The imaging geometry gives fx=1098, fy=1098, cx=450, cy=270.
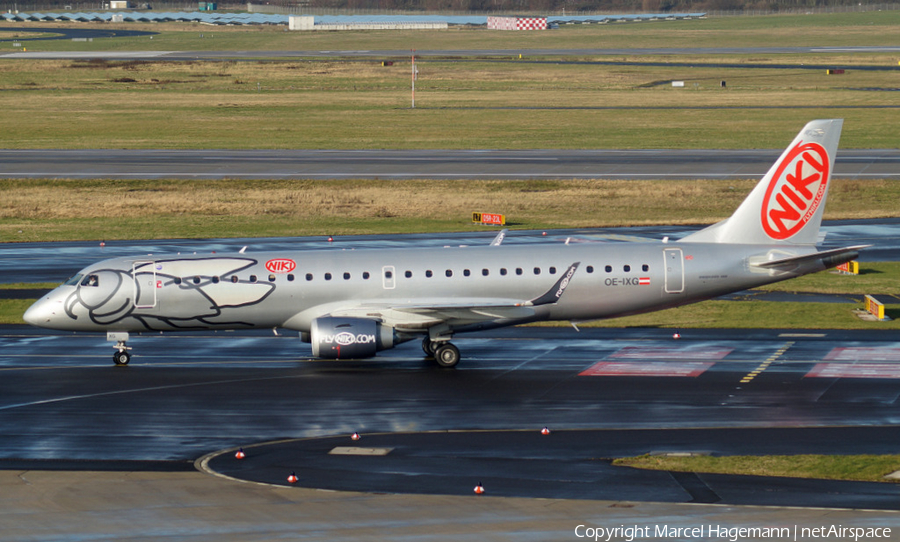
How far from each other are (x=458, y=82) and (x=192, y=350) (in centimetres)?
12243

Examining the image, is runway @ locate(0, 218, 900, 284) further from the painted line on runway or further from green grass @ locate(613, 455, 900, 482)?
green grass @ locate(613, 455, 900, 482)

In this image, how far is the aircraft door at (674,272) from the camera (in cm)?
3791

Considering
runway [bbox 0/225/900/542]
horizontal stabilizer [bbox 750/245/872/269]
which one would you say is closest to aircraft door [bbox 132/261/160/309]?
runway [bbox 0/225/900/542]

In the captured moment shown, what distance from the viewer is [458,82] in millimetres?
159500

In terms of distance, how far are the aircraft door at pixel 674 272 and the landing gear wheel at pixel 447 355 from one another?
7691 mm

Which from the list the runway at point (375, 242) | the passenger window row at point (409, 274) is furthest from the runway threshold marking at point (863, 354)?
the runway at point (375, 242)

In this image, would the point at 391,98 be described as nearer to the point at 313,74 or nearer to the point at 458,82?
the point at 458,82

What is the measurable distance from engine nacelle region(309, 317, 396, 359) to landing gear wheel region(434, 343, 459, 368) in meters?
2.12

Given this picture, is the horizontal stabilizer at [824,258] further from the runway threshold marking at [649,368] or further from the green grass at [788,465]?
the green grass at [788,465]

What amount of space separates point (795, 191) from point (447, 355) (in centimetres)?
1358

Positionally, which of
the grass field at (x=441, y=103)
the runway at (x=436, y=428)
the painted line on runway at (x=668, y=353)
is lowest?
the runway at (x=436, y=428)

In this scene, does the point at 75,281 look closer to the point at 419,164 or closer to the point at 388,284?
the point at 388,284

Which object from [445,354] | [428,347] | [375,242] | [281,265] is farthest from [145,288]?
[375,242]

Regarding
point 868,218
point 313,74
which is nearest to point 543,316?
point 868,218
